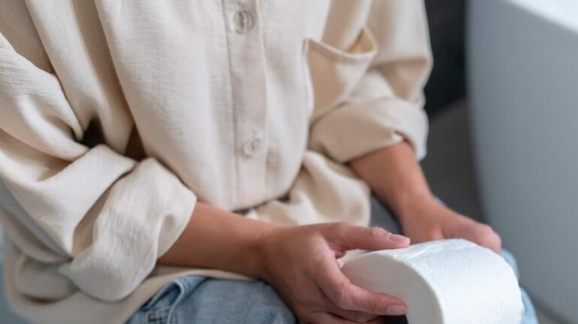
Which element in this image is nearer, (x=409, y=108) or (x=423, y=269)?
(x=423, y=269)

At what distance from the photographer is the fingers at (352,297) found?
1.79 feet

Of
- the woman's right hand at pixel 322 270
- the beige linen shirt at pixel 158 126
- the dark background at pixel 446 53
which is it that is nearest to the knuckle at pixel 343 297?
the woman's right hand at pixel 322 270

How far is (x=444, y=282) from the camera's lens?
52 cm

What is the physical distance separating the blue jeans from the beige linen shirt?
0.01 m

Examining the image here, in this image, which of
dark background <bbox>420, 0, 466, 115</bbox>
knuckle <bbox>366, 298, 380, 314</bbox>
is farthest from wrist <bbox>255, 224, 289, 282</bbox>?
dark background <bbox>420, 0, 466, 115</bbox>

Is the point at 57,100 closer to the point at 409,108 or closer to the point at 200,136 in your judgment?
the point at 200,136

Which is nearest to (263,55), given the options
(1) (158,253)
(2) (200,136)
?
(2) (200,136)

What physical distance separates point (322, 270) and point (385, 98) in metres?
0.24

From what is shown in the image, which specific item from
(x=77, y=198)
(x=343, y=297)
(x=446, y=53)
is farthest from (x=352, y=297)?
(x=446, y=53)

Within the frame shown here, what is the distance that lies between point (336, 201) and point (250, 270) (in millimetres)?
114

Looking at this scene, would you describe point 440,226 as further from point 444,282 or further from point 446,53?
point 446,53

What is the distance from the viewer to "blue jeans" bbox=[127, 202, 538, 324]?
0.60 meters

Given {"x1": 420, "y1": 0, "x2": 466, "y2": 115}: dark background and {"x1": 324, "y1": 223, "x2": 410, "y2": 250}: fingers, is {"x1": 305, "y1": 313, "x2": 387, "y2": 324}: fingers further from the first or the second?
{"x1": 420, "y1": 0, "x2": 466, "y2": 115}: dark background

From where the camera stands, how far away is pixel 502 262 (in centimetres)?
58
